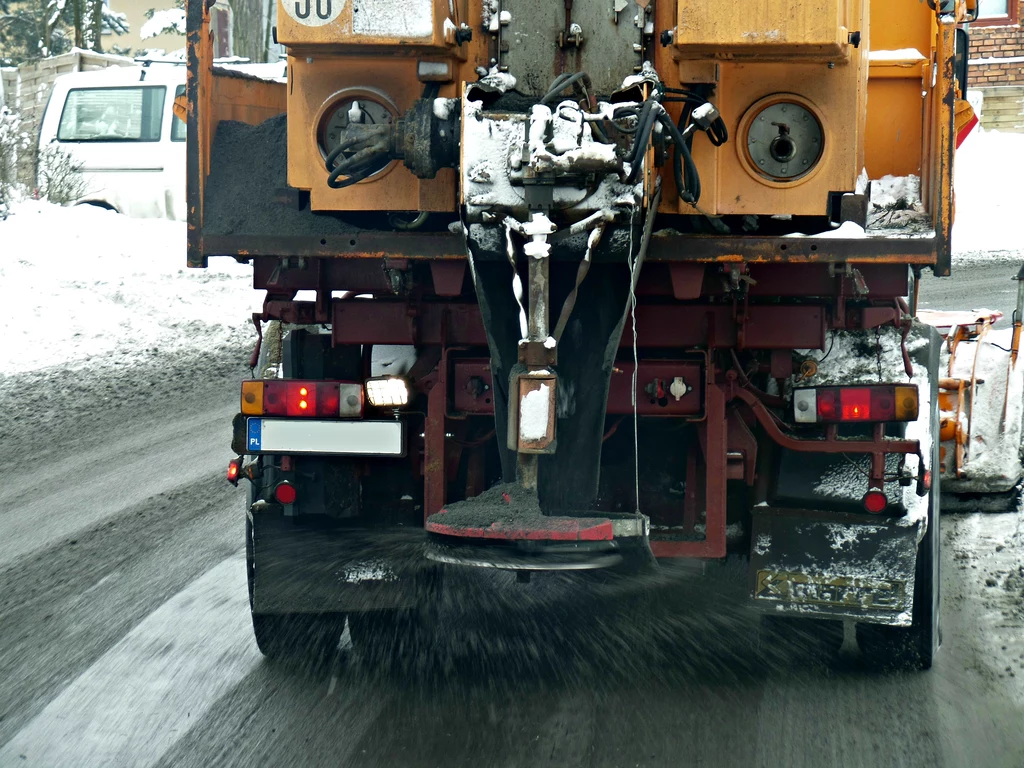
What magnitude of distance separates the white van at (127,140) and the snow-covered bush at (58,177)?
0.34 metres

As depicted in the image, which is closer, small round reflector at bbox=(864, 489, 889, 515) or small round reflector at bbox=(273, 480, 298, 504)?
small round reflector at bbox=(864, 489, 889, 515)

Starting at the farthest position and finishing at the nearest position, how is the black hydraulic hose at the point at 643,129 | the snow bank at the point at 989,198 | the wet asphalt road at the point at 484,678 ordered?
the snow bank at the point at 989,198 < the wet asphalt road at the point at 484,678 < the black hydraulic hose at the point at 643,129

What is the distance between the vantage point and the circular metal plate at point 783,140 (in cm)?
416

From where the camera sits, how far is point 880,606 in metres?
4.45

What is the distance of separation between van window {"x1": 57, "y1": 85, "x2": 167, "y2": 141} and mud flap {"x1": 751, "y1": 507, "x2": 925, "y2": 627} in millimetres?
14158

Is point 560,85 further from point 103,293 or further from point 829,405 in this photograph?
point 103,293

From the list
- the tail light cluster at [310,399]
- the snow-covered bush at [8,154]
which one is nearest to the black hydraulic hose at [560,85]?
the tail light cluster at [310,399]

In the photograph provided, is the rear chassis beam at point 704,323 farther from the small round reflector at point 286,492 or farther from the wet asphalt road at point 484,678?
the wet asphalt road at point 484,678

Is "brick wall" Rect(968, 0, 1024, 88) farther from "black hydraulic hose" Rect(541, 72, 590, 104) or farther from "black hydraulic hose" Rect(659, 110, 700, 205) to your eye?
"black hydraulic hose" Rect(541, 72, 590, 104)

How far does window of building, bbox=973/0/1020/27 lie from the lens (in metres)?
22.2

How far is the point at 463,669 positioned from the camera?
191 inches

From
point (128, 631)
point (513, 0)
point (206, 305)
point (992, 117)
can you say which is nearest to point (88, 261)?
point (206, 305)

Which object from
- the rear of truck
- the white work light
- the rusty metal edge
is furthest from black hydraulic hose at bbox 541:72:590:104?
the white work light

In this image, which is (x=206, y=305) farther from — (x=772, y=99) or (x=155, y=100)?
(x=772, y=99)
